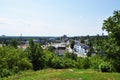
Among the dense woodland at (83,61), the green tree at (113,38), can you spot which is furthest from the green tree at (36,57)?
the green tree at (113,38)

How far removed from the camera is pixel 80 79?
19.5m

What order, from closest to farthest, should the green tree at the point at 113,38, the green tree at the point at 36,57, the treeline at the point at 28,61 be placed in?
the green tree at the point at 113,38, the treeline at the point at 28,61, the green tree at the point at 36,57

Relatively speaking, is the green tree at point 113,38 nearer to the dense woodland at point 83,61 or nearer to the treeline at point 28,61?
the dense woodland at point 83,61

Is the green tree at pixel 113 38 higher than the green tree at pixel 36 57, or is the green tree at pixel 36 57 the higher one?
the green tree at pixel 113 38

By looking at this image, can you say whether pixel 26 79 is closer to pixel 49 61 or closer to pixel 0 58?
pixel 0 58

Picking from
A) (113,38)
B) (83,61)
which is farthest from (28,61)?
(113,38)

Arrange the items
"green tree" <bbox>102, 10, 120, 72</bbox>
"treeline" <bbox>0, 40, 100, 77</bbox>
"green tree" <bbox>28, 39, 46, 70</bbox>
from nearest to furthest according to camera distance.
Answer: "green tree" <bbox>102, 10, 120, 72</bbox> → "treeline" <bbox>0, 40, 100, 77</bbox> → "green tree" <bbox>28, 39, 46, 70</bbox>

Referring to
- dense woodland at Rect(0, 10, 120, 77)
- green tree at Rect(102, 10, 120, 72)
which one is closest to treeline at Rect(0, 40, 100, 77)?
dense woodland at Rect(0, 10, 120, 77)

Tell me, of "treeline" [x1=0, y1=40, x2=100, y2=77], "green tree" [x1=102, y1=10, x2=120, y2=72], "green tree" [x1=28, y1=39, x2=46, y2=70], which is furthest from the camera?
"green tree" [x1=28, y1=39, x2=46, y2=70]

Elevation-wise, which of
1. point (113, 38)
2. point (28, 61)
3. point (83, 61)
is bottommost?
point (83, 61)

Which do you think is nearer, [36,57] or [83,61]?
[36,57]

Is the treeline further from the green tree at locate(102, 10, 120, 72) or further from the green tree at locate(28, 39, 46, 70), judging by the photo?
the green tree at locate(102, 10, 120, 72)

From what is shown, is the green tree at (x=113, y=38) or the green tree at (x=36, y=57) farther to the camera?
the green tree at (x=36, y=57)

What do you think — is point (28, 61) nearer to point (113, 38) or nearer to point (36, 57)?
point (36, 57)
